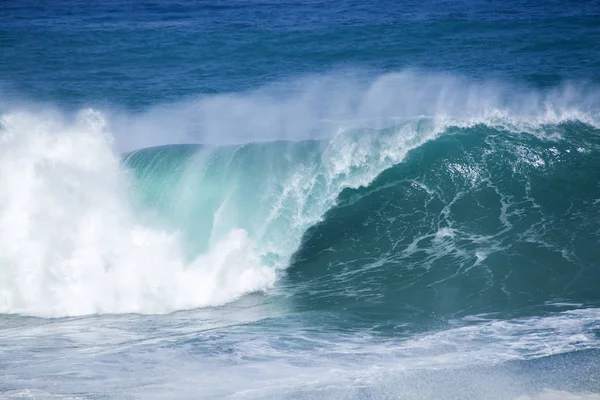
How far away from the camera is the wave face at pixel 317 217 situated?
40.5 feet

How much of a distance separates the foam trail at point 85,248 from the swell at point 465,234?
1.58 m

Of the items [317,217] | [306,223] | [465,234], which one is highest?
[317,217]

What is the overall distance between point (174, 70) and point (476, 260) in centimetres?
1647

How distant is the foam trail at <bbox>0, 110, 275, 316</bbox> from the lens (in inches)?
491

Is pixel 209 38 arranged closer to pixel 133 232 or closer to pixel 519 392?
pixel 133 232

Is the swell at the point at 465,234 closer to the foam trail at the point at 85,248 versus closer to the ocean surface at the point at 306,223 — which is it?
the ocean surface at the point at 306,223

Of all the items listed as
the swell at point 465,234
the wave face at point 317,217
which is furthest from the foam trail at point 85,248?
the swell at point 465,234

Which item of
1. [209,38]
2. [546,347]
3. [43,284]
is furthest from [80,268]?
[209,38]

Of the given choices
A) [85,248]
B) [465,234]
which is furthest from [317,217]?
[85,248]

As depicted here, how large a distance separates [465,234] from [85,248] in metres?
7.71

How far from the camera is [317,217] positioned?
14.7m

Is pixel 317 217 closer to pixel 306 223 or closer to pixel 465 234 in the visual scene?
pixel 306 223

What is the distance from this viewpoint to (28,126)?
616 inches

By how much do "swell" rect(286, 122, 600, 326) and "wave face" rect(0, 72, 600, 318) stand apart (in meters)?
0.04
